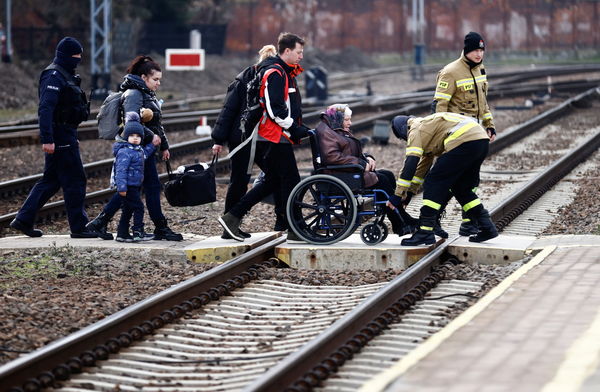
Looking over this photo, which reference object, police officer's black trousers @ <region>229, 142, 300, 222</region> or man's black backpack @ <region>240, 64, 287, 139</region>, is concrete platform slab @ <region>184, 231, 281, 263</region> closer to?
police officer's black trousers @ <region>229, 142, 300, 222</region>

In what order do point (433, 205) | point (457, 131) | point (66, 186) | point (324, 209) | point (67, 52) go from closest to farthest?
point (457, 131)
point (433, 205)
point (324, 209)
point (67, 52)
point (66, 186)

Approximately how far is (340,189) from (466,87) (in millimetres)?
1649

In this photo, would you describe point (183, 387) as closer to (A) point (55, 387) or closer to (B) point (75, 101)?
(A) point (55, 387)

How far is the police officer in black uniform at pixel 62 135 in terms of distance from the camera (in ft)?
36.9

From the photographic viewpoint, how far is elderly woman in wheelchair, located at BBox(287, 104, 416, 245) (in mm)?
10375

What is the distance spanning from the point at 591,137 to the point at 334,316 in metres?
15.2

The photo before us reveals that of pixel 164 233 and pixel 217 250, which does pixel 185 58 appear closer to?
pixel 164 233

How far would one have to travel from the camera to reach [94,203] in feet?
48.4

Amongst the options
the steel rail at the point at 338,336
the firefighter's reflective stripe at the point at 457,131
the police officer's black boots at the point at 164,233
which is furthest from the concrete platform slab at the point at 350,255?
the police officer's black boots at the point at 164,233

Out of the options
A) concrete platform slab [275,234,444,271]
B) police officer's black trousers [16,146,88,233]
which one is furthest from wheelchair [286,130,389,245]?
police officer's black trousers [16,146,88,233]

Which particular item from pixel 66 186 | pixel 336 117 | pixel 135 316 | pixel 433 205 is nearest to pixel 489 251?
pixel 433 205

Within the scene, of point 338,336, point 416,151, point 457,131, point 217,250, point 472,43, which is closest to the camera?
point 338,336

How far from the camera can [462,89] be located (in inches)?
434

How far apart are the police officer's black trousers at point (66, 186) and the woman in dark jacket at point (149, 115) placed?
12.8 inches
